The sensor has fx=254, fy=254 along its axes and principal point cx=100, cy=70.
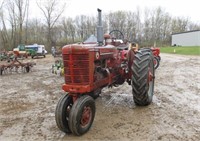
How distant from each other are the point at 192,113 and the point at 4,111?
387 cm

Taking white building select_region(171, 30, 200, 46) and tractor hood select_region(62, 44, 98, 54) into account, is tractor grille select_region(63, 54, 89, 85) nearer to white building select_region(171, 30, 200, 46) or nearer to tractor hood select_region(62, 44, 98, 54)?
tractor hood select_region(62, 44, 98, 54)

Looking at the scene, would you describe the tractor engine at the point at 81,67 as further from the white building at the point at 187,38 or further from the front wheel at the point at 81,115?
the white building at the point at 187,38

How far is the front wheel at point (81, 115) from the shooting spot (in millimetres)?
3699

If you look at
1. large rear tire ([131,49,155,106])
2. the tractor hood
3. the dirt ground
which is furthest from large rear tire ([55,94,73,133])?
large rear tire ([131,49,155,106])

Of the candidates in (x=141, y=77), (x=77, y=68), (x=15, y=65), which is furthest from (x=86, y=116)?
(x=15, y=65)

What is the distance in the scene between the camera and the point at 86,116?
156 inches

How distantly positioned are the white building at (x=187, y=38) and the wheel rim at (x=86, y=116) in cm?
4605

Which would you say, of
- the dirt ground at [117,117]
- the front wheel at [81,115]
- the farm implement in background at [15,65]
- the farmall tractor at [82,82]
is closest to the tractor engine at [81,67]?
the farmall tractor at [82,82]

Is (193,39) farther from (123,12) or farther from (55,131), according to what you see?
(55,131)

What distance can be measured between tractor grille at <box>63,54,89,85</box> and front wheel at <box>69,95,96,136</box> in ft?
1.02

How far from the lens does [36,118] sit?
4.87m

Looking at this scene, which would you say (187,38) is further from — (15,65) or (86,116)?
(86,116)

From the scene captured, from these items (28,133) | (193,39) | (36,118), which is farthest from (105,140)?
(193,39)

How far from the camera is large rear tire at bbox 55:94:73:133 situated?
12.8 feet
